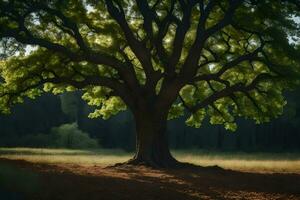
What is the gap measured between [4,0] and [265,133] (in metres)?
56.7

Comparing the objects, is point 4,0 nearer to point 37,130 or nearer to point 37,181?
point 37,181

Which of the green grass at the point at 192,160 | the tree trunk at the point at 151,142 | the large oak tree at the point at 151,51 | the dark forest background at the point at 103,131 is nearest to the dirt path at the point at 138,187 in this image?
the tree trunk at the point at 151,142

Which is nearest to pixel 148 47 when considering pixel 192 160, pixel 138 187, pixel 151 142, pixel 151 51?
pixel 151 51

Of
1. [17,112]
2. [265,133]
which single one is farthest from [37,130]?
[265,133]

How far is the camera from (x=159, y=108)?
24750 mm

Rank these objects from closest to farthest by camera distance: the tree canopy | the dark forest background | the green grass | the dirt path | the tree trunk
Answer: the dirt path → the tree canopy → the tree trunk → the green grass → the dark forest background

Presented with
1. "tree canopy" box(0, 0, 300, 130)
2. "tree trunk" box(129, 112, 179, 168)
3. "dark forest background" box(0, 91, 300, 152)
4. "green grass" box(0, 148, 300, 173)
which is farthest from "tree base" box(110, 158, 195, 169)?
"dark forest background" box(0, 91, 300, 152)

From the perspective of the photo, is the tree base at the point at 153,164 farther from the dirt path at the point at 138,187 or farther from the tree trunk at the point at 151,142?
the dirt path at the point at 138,187

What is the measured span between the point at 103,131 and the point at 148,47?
51.3m

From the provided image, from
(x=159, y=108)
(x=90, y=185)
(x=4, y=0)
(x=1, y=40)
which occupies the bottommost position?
(x=90, y=185)

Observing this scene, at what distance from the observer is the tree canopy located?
2286cm

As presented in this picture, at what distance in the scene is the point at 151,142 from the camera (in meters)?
24.6

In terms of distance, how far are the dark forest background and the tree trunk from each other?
40662 millimetres

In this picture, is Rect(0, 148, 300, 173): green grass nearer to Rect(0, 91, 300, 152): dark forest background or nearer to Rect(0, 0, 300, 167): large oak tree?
Rect(0, 0, 300, 167): large oak tree
